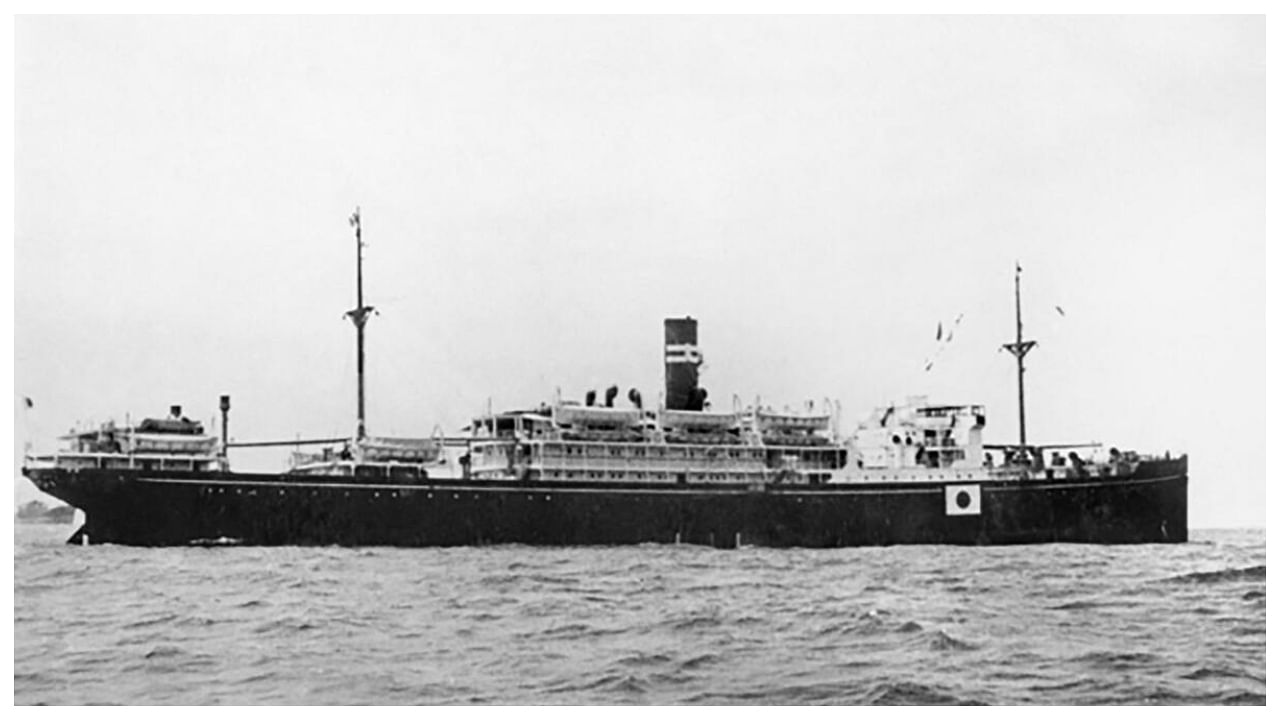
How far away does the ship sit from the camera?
22906mm

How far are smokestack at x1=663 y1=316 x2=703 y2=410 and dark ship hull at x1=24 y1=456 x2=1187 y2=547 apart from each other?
1.42 metres

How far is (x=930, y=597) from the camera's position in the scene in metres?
18.0

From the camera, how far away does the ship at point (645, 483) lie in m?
22.9

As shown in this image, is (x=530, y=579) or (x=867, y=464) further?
(x=867, y=464)

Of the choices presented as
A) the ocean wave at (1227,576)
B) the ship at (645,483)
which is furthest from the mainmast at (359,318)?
the ocean wave at (1227,576)

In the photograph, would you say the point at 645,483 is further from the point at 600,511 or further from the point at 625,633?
the point at 625,633

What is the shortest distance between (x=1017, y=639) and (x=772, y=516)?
10.8m

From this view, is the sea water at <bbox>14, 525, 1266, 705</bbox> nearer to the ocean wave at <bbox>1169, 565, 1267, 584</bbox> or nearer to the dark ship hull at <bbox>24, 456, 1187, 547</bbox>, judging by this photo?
the ocean wave at <bbox>1169, 565, 1267, 584</bbox>

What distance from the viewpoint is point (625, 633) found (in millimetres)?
15977

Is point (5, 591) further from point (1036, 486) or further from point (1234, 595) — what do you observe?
point (1036, 486)

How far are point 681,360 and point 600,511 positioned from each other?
11.9 feet
